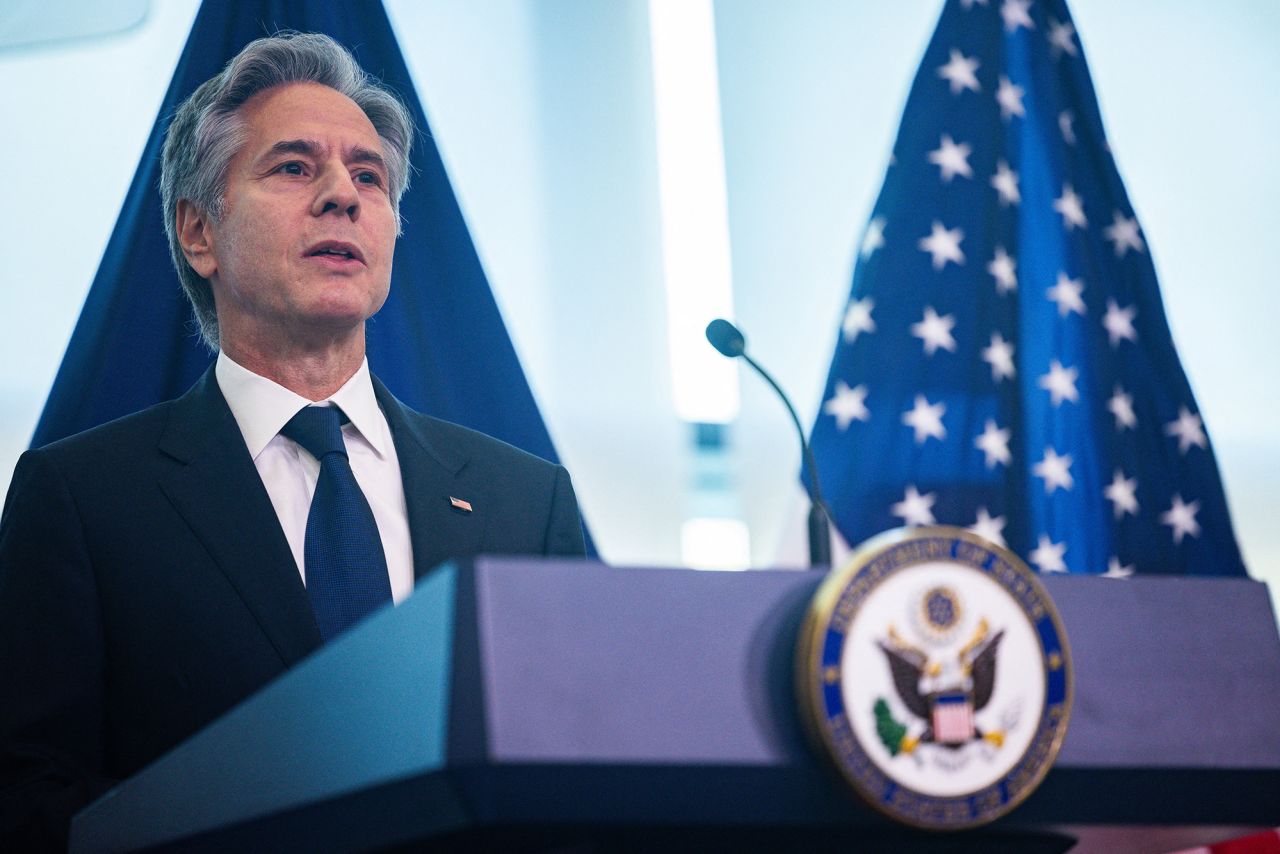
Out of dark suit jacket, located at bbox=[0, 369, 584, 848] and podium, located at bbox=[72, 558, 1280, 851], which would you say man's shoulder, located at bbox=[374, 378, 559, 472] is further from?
podium, located at bbox=[72, 558, 1280, 851]

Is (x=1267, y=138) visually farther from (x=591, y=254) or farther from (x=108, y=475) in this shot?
(x=108, y=475)

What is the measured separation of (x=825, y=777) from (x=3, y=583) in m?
1.25

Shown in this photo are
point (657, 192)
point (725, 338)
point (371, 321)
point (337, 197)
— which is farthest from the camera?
point (657, 192)

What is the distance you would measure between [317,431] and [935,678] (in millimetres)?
1179

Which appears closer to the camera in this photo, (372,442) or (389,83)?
(372,442)

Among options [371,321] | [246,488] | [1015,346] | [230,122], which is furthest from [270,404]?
[1015,346]

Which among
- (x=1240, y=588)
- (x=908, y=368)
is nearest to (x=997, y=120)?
(x=908, y=368)

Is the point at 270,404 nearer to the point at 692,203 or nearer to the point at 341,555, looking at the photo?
the point at 341,555

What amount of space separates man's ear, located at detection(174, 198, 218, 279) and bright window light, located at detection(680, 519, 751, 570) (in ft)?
4.05

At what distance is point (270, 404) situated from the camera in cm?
196

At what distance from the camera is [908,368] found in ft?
10.6

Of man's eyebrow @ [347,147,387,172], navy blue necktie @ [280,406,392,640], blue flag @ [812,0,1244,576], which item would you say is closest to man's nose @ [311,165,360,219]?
man's eyebrow @ [347,147,387,172]

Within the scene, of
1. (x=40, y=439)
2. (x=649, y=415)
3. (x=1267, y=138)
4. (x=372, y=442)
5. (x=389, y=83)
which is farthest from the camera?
(x=1267, y=138)

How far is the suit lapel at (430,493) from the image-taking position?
1.85 meters
